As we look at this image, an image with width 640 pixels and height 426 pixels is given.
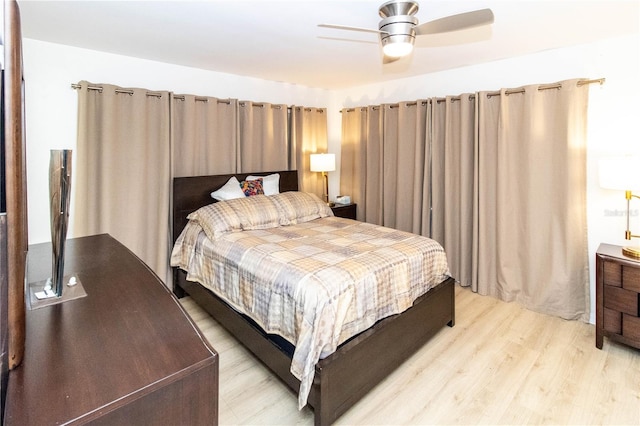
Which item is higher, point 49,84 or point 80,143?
point 49,84

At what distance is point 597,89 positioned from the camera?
9.18 feet

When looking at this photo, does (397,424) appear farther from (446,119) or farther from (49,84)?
(49,84)

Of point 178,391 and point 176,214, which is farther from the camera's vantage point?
point 176,214

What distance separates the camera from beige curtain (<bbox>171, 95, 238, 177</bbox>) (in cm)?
344

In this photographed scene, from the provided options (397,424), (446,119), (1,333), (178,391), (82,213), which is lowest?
(397,424)

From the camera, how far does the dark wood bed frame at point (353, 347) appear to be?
1784mm

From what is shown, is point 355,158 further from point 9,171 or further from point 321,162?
point 9,171

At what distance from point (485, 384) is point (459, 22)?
2168 mm

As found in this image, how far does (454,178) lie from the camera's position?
3695 millimetres

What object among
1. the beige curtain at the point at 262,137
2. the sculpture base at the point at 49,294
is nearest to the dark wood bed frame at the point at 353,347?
the sculpture base at the point at 49,294

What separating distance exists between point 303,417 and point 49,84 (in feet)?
10.5

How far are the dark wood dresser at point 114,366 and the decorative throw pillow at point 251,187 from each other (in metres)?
2.40

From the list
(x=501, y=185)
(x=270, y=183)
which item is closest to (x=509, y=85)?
(x=501, y=185)

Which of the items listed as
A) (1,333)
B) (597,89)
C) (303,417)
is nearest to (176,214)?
(303,417)
